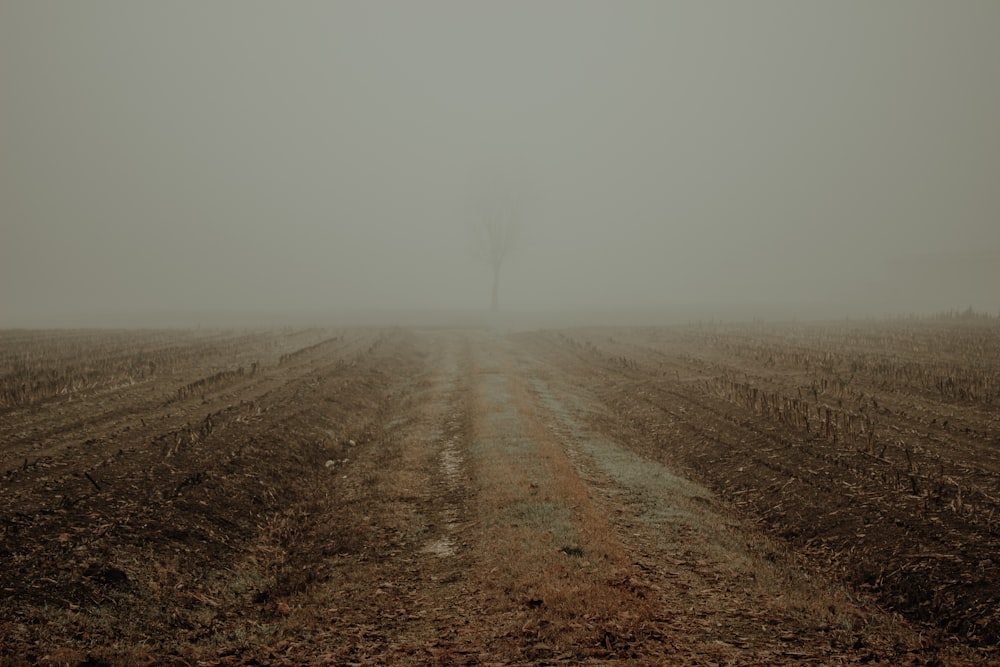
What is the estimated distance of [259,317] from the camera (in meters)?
81.1

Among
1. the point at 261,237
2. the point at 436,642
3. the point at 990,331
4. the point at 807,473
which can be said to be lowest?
the point at 436,642

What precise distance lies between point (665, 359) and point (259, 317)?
69519 mm

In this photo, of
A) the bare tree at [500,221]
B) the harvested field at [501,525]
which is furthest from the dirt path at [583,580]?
the bare tree at [500,221]

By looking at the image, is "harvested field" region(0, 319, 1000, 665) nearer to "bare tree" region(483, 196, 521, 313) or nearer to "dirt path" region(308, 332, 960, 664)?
"dirt path" region(308, 332, 960, 664)

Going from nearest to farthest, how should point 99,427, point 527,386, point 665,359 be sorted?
1. point 99,427
2. point 527,386
3. point 665,359

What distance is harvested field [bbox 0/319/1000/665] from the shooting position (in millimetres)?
7055

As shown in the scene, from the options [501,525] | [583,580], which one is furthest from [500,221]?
[583,580]

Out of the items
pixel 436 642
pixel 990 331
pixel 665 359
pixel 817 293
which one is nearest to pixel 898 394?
pixel 665 359

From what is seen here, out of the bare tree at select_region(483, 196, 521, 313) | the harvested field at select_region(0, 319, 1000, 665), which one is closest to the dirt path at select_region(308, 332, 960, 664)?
the harvested field at select_region(0, 319, 1000, 665)

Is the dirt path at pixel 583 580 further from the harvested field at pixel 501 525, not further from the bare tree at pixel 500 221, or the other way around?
the bare tree at pixel 500 221

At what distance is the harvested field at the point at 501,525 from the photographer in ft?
23.1

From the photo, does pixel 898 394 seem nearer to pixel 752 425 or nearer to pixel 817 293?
pixel 752 425

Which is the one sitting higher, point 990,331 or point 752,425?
point 990,331

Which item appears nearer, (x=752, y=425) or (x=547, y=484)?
(x=547, y=484)
